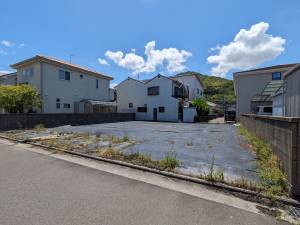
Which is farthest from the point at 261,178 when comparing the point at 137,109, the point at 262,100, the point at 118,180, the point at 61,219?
the point at 137,109

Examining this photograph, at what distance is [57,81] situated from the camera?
22.3 m

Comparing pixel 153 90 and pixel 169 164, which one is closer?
pixel 169 164

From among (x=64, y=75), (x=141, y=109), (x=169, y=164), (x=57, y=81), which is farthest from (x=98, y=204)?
(x=141, y=109)

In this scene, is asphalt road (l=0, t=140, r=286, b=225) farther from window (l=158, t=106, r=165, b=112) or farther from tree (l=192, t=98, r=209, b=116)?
tree (l=192, t=98, r=209, b=116)

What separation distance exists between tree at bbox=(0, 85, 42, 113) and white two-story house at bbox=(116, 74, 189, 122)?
1638 centimetres

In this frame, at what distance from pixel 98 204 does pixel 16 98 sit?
1639 centimetres

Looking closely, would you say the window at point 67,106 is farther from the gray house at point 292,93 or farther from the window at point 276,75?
the window at point 276,75

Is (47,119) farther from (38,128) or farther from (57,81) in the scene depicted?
(57,81)

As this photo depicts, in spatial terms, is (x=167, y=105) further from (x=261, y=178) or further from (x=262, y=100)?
(x=261, y=178)

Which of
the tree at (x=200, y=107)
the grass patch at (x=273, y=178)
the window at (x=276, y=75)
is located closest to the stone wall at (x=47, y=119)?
the tree at (x=200, y=107)

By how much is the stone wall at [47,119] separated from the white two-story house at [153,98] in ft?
24.7

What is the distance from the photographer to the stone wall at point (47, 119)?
14672 millimetres

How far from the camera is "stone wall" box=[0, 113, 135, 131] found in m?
14.7

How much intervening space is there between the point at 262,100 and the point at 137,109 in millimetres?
18303
